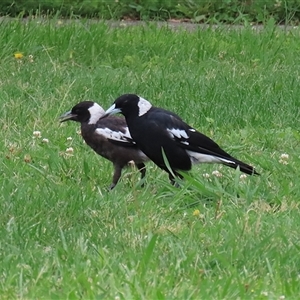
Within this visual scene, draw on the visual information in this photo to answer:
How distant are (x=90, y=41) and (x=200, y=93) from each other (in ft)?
5.57

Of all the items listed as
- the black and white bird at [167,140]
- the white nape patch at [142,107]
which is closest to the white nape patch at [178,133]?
the black and white bird at [167,140]

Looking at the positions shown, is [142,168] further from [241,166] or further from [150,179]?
[241,166]

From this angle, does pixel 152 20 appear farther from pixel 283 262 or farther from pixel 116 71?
pixel 283 262

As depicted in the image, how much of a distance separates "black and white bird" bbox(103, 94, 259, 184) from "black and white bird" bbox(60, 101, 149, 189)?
129mm

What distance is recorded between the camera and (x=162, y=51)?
843cm

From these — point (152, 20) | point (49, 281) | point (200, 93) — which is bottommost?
point (152, 20)

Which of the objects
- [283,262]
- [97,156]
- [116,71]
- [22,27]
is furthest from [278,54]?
[283,262]

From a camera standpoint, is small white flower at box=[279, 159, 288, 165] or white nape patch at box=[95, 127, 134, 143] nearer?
white nape patch at box=[95, 127, 134, 143]

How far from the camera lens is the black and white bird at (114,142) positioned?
532cm

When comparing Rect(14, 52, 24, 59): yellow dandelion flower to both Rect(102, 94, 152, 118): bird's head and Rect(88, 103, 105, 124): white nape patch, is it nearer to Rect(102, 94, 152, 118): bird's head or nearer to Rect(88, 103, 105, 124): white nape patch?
Answer: Rect(88, 103, 105, 124): white nape patch

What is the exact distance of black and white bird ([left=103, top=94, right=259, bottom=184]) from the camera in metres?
5.14

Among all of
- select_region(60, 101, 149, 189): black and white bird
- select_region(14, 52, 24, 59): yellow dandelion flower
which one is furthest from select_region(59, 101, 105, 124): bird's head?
select_region(14, 52, 24, 59): yellow dandelion flower

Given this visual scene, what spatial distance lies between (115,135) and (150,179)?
32 centimetres

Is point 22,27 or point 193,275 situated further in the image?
point 22,27
